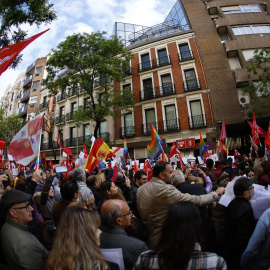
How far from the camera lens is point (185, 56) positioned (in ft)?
63.8

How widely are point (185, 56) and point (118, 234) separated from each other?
20445mm

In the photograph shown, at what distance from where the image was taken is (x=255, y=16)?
18.9 meters

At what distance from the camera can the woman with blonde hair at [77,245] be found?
4.24ft

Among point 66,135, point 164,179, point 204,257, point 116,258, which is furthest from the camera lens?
point 66,135

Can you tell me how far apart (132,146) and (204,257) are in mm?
17823

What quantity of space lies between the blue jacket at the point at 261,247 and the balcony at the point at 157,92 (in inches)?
698

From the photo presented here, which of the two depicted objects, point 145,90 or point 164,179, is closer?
point 164,179

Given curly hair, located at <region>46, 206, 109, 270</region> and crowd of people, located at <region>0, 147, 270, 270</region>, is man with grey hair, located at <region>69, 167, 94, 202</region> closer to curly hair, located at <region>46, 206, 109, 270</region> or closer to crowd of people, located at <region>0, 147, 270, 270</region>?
crowd of people, located at <region>0, 147, 270, 270</region>

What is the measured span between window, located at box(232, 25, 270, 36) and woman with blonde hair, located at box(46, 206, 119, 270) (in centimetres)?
2190

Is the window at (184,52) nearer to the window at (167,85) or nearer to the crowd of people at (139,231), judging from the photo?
the window at (167,85)

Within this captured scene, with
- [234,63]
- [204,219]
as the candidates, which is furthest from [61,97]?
[204,219]

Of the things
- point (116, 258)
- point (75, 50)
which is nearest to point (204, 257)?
point (116, 258)

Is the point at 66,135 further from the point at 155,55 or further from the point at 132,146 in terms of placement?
the point at 155,55

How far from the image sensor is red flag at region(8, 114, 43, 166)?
4098mm
